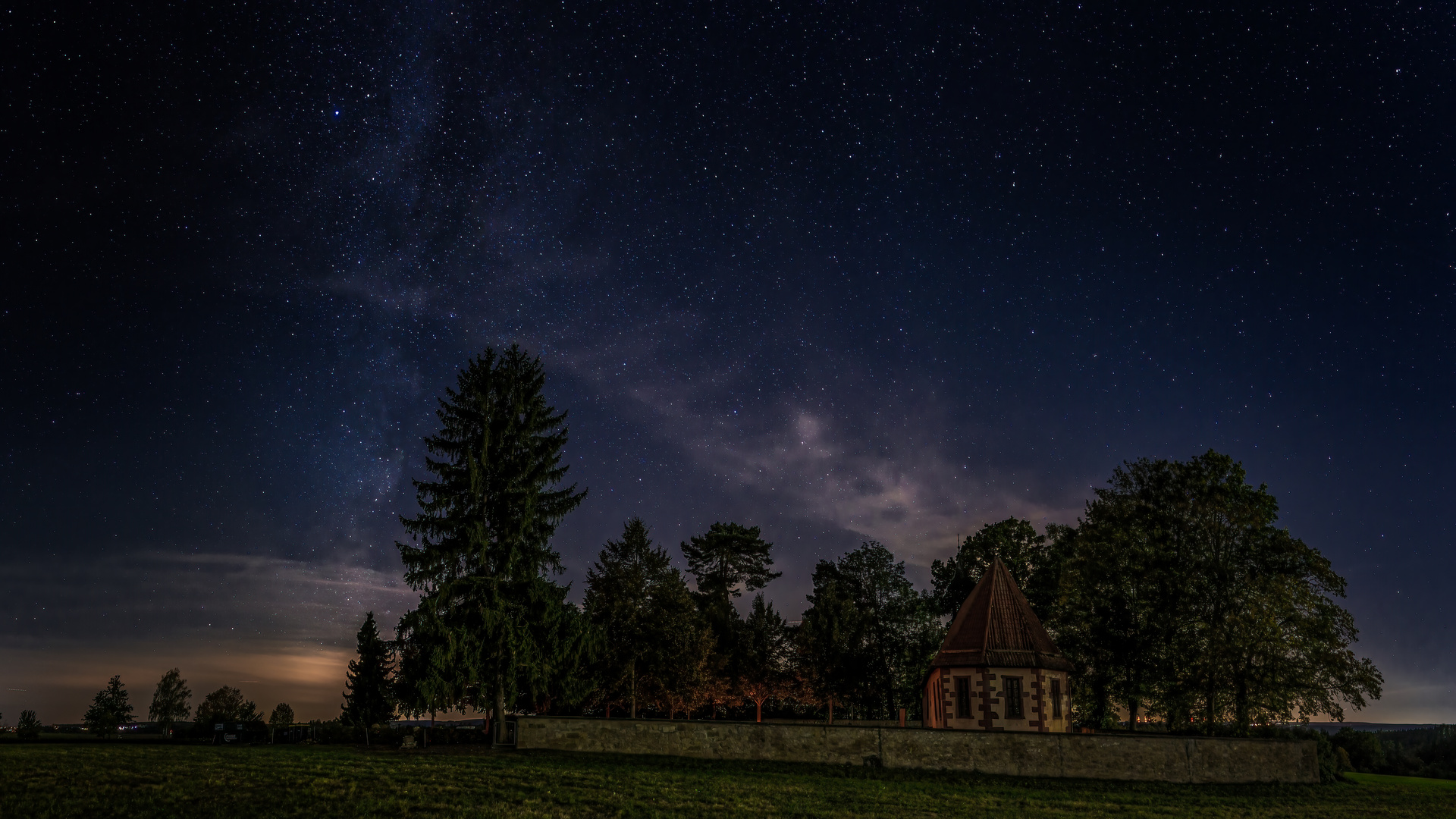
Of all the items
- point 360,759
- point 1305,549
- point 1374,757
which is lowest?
point 1374,757

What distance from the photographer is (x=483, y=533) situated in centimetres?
3456

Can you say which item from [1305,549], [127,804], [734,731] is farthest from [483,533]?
[1305,549]

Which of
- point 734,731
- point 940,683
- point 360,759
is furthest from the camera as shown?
point 940,683

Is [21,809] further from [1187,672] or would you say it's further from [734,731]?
[1187,672]

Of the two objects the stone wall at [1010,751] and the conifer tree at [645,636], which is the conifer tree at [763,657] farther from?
the stone wall at [1010,751]

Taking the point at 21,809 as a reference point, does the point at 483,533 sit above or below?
above

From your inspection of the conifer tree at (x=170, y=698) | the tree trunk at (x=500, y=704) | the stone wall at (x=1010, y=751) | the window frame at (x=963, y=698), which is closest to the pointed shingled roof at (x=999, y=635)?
the window frame at (x=963, y=698)

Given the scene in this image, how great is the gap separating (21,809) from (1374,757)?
6565 cm

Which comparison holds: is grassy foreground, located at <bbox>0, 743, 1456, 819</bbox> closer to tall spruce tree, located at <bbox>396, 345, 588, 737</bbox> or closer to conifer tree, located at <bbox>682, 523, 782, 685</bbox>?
tall spruce tree, located at <bbox>396, 345, 588, 737</bbox>

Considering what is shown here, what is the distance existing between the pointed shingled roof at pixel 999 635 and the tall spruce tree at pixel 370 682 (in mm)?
36163

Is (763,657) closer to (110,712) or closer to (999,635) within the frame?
(999,635)

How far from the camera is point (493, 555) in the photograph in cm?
3512

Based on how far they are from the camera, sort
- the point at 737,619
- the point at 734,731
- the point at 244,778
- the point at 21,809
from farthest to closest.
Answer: the point at 737,619, the point at 734,731, the point at 244,778, the point at 21,809

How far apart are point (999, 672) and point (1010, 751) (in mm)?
13641
